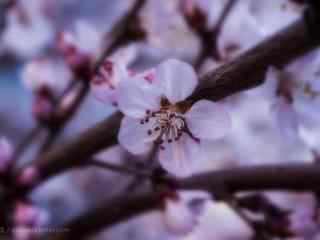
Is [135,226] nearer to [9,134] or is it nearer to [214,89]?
[9,134]

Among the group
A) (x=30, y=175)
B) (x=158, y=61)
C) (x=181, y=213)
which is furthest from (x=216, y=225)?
(x=30, y=175)

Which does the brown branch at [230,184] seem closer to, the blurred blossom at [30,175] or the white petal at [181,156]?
the blurred blossom at [30,175]

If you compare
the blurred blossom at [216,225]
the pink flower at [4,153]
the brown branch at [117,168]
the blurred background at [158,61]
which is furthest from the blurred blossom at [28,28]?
the brown branch at [117,168]

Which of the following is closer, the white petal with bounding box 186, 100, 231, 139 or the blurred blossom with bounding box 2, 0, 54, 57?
the white petal with bounding box 186, 100, 231, 139

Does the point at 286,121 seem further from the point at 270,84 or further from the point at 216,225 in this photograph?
the point at 216,225

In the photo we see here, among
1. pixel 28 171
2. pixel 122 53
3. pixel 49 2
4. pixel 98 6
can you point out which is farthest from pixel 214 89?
pixel 98 6

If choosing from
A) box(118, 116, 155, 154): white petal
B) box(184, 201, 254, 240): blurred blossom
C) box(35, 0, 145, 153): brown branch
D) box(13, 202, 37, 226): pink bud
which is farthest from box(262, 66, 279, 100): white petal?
box(184, 201, 254, 240): blurred blossom

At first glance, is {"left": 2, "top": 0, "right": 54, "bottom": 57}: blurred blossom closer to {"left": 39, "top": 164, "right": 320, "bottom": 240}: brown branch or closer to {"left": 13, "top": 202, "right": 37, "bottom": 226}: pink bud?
{"left": 13, "top": 202, "right": 37, "bottom": 226}: pink bud
